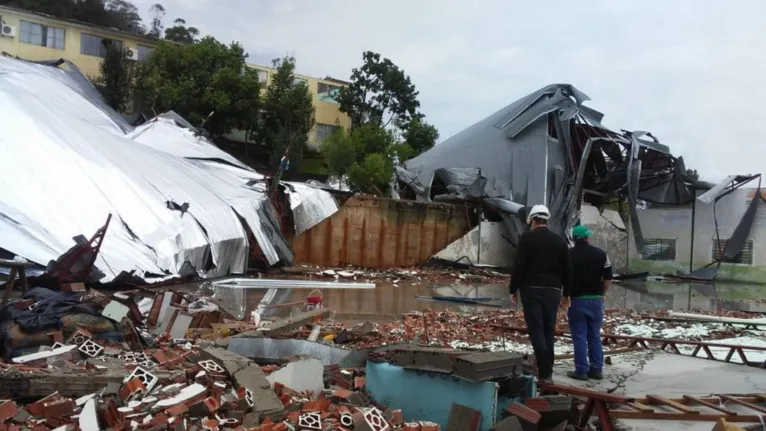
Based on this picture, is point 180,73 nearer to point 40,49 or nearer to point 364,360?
point 40,49

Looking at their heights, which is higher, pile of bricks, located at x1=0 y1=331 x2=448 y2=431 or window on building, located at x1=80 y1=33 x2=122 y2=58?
window on building, located at x1=80 y1=33 x2=122 y2=58

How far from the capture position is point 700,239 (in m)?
23.9

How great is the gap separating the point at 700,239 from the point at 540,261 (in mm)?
21668

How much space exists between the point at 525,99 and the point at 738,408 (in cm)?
2129

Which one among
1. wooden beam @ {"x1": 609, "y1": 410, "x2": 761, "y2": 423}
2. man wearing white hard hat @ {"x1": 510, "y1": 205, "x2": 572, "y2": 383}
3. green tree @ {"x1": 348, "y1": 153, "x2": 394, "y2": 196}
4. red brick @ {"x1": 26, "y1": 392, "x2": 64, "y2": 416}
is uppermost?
green tree @ {"x1": 348, "y1": 153, "x2": 394, "y2": 196}

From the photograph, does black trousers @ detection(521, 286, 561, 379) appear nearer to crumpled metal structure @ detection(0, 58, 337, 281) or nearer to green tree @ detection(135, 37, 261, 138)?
crumpled metal structure @ detection(0, 58, 337, 281)

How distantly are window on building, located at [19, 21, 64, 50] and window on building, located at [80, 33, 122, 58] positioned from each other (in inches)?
44.2

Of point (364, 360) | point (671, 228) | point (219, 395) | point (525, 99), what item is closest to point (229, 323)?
point (364, 360)

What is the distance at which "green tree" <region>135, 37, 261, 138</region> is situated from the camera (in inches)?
1277

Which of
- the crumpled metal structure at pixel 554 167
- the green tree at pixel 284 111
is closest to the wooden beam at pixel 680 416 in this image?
the crumpled metal structure at pixel 554 167

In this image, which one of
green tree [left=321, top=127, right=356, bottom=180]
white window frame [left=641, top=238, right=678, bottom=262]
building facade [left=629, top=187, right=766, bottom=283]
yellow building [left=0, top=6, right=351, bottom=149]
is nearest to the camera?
building facade [left=629, top=187, right=766, bottom=283]

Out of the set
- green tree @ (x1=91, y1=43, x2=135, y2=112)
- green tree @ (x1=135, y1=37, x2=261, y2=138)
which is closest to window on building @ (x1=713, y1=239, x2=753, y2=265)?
green tree @ (x1=135, y1=37, x2=261, y2=138)

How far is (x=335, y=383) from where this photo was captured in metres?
4.89

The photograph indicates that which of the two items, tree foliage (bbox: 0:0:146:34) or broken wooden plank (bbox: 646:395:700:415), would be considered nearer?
broken wooden plank (bbox: 646:395:700:415)
